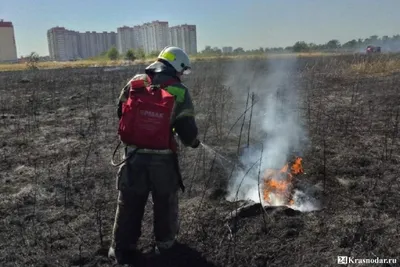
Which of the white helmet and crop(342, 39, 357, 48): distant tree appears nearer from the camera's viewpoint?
the white helmet

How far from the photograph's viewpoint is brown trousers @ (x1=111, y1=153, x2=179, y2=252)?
3.27 m

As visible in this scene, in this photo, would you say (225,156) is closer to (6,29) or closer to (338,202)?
(338,202)

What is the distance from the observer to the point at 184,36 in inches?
3413

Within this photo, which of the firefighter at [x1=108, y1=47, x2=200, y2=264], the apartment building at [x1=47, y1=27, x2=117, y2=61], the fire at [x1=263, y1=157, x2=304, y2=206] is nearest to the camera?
the firefighter at [x1=108, y1=47, x2=200, y2=264]

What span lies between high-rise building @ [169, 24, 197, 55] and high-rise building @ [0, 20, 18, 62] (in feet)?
157

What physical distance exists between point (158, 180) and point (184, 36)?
86.6m

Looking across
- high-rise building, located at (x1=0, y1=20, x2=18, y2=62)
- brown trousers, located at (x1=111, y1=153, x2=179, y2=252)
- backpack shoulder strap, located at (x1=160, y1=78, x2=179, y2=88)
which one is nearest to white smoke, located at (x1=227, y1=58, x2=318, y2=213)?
brown trousers, located at (x1=111, y1=153, x2=179, y2=252)

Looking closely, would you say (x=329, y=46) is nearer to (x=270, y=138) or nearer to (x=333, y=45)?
(x=333, y=45)

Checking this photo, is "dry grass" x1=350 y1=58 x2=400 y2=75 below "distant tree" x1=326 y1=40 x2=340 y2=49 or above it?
below

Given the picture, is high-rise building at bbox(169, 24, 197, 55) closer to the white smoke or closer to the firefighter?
the white smoke

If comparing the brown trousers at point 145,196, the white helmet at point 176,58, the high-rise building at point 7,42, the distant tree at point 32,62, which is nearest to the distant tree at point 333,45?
the distant tree at point 32,62

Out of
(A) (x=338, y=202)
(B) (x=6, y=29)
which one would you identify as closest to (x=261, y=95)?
(A) (x=338, y=202)

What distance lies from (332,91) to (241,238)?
11.3 m

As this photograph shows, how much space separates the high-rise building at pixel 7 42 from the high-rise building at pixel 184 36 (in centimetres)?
4797
